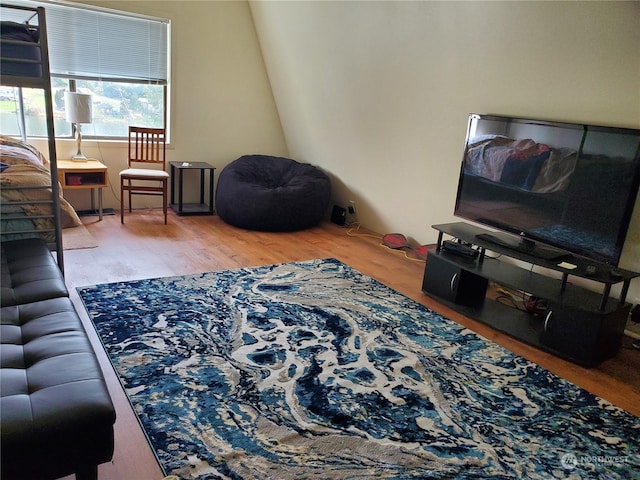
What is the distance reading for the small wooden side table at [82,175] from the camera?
4.50m

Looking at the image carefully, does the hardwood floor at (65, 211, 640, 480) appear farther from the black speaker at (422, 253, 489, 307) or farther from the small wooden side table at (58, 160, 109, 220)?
the small wooden side table at (58, 160, 109, 220)

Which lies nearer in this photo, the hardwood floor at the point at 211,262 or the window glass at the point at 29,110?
the hardwood floor at the point at 211,262

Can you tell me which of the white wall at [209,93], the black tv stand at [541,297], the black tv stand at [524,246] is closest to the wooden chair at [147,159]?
the white wall at [209,93]

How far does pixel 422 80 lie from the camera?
13.0ft

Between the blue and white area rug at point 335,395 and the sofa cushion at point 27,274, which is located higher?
the sofa cushion at point 27,274

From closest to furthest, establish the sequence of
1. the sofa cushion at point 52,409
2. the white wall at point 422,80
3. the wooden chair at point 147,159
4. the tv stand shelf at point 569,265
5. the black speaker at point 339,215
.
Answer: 1. the sofa cushion at point 52,409
2. the tv stand shelf at point 569,265
3. the white wall at point 422,80
4. the wooden chair at point 147,159
5. the black speaker at point 339,215

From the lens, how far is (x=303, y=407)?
6.96 feet

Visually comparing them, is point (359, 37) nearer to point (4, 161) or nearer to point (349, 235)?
point (349, 235)

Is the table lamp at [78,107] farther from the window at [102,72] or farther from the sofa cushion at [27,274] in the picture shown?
the sofa cushion at [27,274]

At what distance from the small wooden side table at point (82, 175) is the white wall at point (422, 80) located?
7.44 ft

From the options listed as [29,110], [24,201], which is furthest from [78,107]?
[24,201]

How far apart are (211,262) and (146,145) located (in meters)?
2.04

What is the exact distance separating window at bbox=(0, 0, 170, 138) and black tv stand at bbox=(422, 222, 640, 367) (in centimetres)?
366

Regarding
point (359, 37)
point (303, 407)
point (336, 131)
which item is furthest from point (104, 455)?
point (336, 131)
